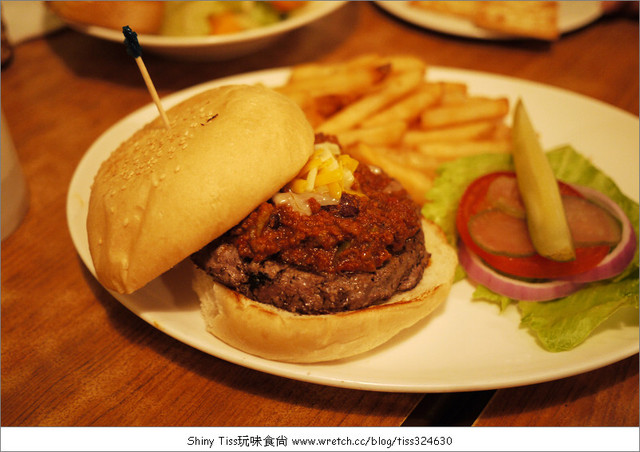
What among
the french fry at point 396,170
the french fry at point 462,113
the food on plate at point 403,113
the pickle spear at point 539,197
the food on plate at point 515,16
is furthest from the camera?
the food on plate at point 515,16

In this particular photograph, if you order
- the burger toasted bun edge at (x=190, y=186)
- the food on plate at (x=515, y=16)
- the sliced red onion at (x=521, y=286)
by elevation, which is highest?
the burger toasted bun edge at (x=190, y=186)

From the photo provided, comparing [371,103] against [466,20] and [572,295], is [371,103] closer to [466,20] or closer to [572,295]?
[572,295]

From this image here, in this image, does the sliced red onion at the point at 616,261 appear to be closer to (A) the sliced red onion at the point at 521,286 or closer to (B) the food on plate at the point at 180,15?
(A) the sliced red onion at the point at 521,286

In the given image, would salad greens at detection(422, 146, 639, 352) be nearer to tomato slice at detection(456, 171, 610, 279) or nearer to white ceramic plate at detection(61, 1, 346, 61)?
tomato slice at detection(456, 171, 610, 279)

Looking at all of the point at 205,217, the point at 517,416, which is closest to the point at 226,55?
the point at 205,217

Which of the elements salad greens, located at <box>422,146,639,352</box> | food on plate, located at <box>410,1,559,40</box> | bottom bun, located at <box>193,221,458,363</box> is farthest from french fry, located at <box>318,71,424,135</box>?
food on plate, located at <box>410,1,559,40</box>

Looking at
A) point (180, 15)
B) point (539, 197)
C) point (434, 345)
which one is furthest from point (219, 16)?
point (434, 345)

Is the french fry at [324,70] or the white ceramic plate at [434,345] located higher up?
the french fry at [324,70]

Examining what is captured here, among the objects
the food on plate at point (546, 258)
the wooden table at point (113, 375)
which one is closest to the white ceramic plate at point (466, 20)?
the wooden table at point (113, 375)
